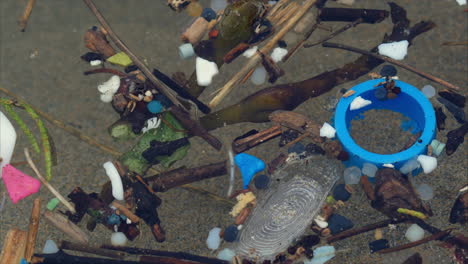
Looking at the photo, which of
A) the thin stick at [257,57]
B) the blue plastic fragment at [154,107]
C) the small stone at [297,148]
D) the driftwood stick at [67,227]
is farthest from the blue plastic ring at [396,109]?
the driftwood stick at [67,227]

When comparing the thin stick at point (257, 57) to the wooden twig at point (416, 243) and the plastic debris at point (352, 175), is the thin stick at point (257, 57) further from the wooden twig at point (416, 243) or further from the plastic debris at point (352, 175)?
the wooden twig at point (416, 243)

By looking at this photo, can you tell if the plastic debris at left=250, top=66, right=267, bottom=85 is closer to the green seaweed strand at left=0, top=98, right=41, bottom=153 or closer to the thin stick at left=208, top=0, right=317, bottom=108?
the thin stick at left=208, top=0, right=317, bottom=108

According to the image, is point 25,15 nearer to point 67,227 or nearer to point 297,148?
point 67,227

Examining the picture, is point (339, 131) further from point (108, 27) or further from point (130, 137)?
point (108, 27)

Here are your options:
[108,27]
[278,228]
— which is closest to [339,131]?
[278,228]

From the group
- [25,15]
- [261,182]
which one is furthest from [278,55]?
[25,15]

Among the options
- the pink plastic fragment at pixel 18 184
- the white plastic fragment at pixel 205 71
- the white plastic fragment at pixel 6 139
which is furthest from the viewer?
the white plastic fragment at pixel 205 71

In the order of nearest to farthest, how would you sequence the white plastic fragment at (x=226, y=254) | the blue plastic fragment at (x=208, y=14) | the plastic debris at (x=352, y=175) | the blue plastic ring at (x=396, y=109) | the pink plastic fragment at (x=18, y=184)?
the blue plastic ring at (x=396, y=109), the white plastic fragment at (x=226, y=254), the plastic debris at (x=352, y=175), the pink plastic fragment at (x=18, y=184), the blue plastic fragment at (x=208, y=14)

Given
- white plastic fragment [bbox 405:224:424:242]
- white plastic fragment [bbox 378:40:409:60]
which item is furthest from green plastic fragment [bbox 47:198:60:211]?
white plastic fragment [bbox 378:40:409:60]
